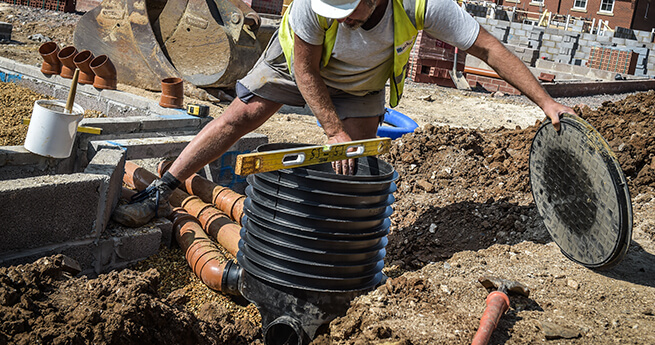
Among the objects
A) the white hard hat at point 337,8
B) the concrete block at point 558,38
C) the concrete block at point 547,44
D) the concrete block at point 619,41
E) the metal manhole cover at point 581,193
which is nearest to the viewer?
the white hard hat at point 337,8

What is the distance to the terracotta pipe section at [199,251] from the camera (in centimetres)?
338

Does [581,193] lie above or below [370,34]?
below

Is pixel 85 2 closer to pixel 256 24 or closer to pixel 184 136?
pixel 256 24

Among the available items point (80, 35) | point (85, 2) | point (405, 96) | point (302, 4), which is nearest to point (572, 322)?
point (302, 4)

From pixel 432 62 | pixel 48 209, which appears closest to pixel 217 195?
pixel 48 209

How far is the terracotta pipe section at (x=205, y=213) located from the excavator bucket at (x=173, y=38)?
3367 mm

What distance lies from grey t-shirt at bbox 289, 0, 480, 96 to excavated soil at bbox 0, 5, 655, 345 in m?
1.15

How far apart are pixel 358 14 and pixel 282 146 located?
0.81 metres

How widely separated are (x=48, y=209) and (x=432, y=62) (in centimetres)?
1176

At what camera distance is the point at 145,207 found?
3633mm

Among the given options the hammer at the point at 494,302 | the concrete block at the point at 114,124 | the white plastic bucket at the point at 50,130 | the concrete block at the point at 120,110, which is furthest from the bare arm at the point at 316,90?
the concrete block at the point at 120,110

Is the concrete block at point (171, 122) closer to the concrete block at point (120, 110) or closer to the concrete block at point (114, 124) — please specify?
the concrete block at point (114, 124)

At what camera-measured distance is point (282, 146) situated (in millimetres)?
3035

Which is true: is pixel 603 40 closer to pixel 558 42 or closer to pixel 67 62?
pixel 558 42
